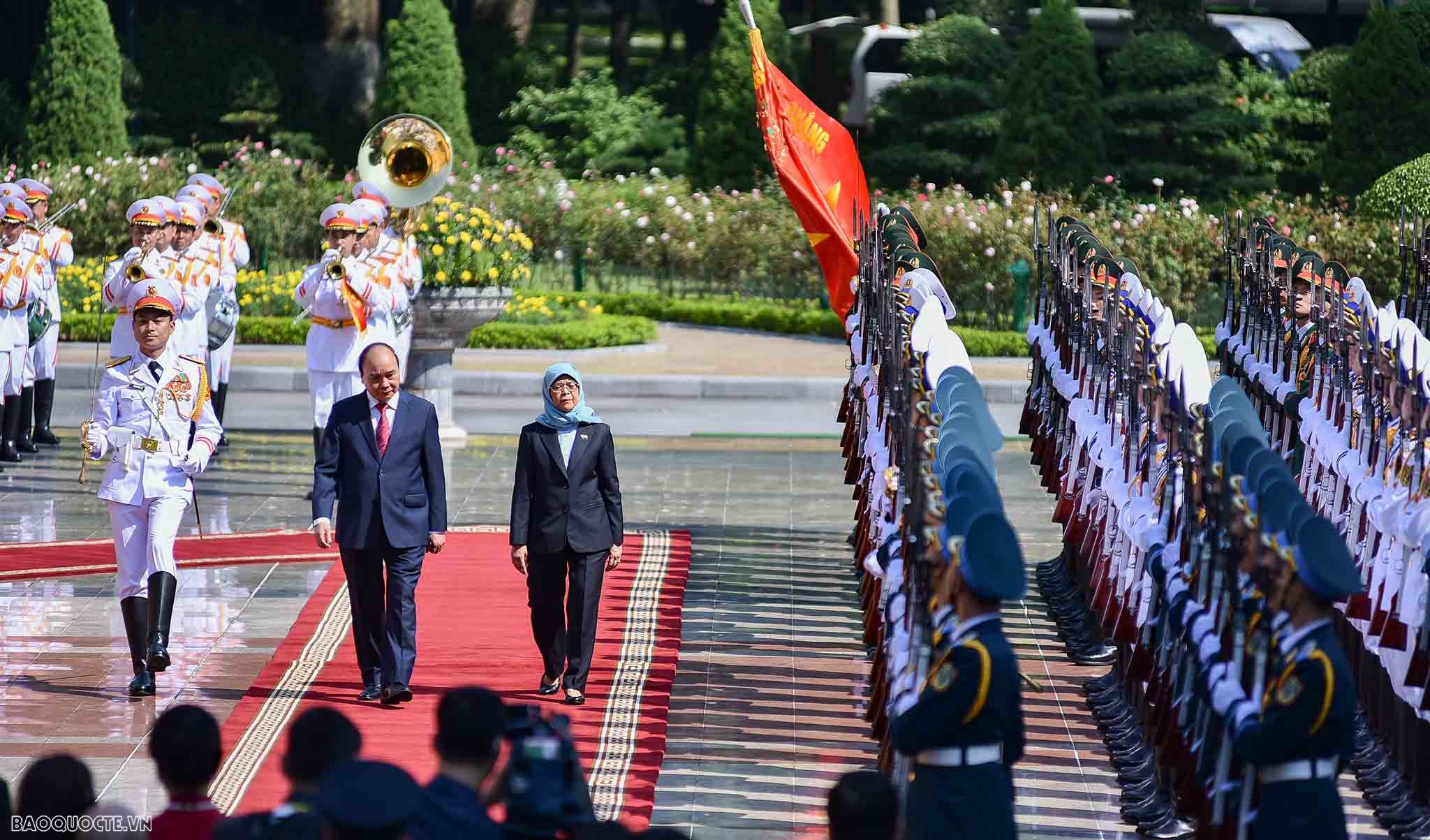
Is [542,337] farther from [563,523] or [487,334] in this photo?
[563,523]

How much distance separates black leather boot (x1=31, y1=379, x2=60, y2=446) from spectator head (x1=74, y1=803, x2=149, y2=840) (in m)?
11.5

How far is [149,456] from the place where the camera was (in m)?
8.77

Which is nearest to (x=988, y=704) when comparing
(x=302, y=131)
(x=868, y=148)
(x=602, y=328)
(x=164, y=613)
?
(x=164, y=613)

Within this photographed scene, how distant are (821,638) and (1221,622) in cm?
409

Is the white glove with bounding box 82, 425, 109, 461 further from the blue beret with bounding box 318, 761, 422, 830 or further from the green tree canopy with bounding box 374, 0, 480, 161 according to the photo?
the green tree canopy with bounding box 374, 0, 480, 161

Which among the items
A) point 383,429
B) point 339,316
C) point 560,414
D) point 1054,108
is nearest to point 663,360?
point 1054,108

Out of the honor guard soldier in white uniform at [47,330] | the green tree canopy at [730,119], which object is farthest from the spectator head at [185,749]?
the green tree canopy at [730,119]

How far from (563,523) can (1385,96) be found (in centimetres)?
1913

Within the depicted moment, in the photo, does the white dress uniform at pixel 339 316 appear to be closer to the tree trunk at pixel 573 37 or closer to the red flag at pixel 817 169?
the red flag at pixel 817 169

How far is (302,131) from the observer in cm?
3362

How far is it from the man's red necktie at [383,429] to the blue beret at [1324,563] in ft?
14.0

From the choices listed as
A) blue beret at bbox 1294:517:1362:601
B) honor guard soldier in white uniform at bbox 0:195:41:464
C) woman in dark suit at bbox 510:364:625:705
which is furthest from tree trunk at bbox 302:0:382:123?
blue beret at bbox 1294:517:1362:601

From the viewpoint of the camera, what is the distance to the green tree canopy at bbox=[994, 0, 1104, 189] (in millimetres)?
25609

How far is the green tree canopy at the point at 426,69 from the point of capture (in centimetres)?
3094
